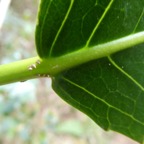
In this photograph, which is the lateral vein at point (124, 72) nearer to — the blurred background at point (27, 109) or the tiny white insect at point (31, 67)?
the tiny white insect at point (31, 67)

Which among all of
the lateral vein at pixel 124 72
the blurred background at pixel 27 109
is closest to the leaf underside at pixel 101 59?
the lateral vein at pixel 124 72

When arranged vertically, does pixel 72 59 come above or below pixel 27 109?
above

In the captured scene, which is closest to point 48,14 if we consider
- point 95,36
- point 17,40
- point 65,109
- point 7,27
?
point 95,36

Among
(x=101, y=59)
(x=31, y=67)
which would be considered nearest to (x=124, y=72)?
(x=101, y=59)

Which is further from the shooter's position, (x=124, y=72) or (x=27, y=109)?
(x=27, y=109)

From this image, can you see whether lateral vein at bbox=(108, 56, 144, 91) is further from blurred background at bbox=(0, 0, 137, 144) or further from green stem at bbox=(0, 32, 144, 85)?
blurred background at bbox=(0, 0, 137, 144)

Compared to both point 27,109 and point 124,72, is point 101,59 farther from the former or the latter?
point 27,109
